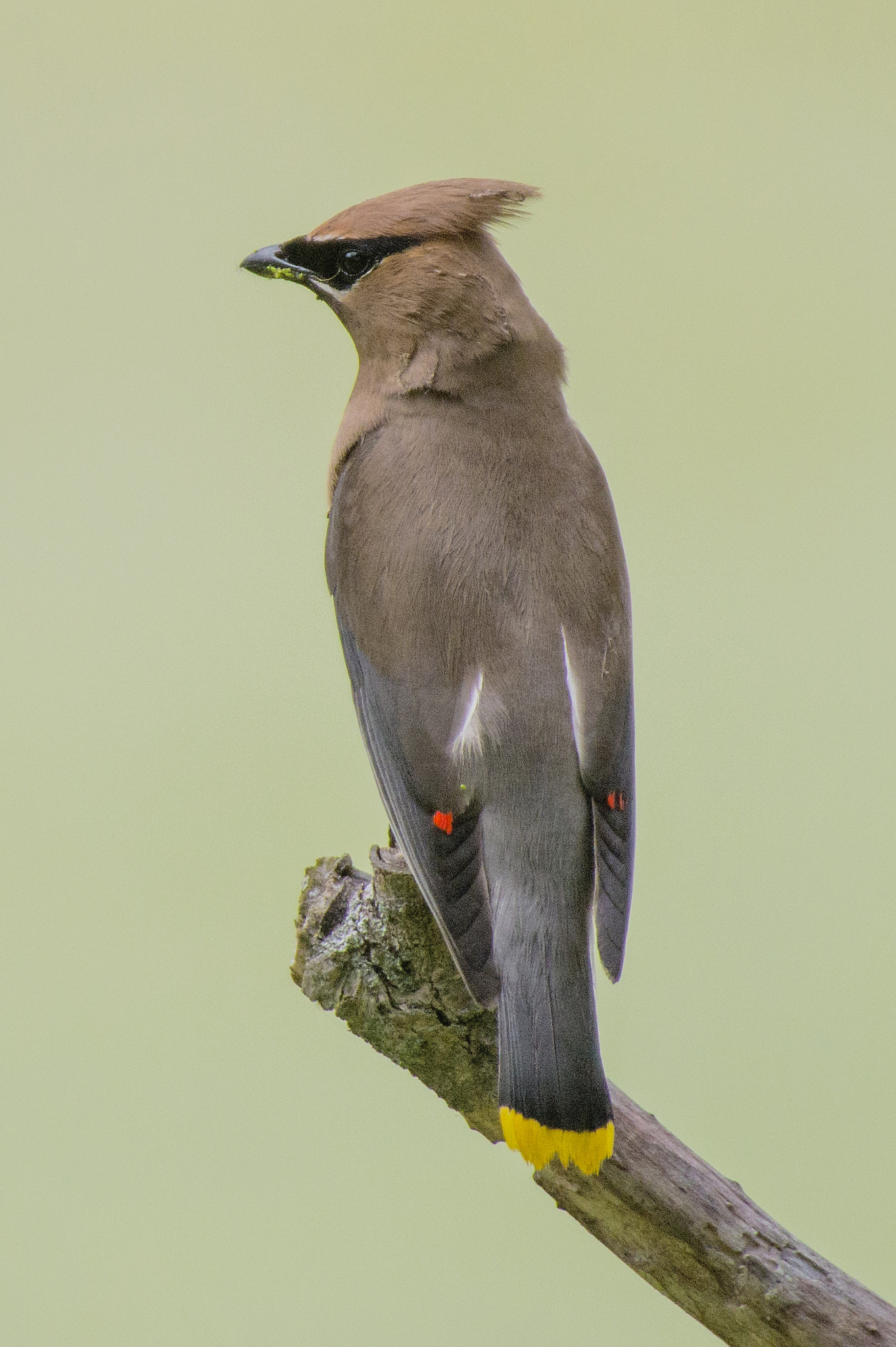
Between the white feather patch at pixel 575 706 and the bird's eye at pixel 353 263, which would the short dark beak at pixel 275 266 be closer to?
the bird's eye at pixel 353 263

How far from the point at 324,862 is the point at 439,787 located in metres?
0.24

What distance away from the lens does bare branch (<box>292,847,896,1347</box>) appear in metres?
1.86

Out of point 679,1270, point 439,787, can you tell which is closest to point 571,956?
point 439,787

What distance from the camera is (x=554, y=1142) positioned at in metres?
1.73

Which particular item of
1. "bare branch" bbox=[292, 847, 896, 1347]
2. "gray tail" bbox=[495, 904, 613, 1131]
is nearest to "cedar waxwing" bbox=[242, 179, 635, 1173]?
"gray tail" bbox=[495, 904, 613, 1131]

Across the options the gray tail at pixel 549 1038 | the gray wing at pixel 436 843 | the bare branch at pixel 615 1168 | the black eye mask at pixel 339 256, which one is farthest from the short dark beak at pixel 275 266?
the gray tail at pixel 549 1038

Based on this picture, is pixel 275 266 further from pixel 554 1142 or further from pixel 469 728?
pixel 554 1142

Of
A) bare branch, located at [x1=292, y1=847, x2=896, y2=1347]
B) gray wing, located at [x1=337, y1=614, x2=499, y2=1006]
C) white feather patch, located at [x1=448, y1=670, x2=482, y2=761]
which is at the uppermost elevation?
white feather patch, located at [x1=448, y1=670, x2=482, y2=761]

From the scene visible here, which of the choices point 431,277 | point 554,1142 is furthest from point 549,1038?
point 431,277

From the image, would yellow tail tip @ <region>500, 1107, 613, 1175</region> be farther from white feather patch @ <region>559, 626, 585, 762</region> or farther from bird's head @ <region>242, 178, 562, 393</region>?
bird's head @ <region>242, 178, 562, 393</region>

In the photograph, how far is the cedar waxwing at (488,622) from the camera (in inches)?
69.7

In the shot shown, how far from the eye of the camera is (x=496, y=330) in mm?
2045

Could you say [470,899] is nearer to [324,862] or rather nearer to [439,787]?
[439,787]

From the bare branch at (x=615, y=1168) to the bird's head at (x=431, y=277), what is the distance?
0.71m
